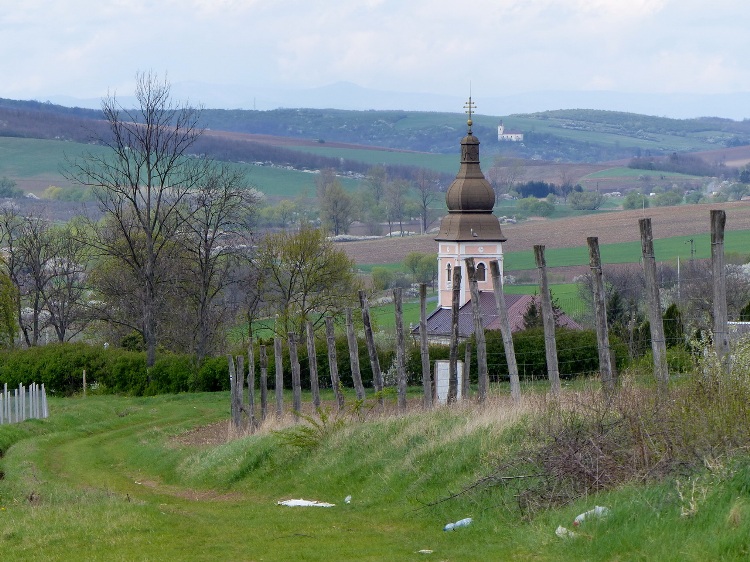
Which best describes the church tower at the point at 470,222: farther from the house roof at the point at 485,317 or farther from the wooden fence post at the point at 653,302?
the wooden fence post at the point at 653,302

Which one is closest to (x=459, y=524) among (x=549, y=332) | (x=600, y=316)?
(x=600, y=316)

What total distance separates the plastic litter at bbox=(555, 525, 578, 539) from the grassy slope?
0.25 ft

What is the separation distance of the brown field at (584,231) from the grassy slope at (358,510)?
90.2 meters

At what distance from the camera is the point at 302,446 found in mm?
19609

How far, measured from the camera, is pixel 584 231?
124688mm

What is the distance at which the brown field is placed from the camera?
112188 mm

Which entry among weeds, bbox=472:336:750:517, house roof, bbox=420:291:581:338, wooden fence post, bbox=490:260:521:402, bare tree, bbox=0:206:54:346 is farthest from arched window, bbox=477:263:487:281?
weeds, bbox=472:336:750:517

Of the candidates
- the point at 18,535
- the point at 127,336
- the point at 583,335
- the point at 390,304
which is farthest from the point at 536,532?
the point at 390,304

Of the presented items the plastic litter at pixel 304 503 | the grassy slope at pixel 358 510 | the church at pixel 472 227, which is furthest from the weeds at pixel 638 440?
the church at pixel 472 227

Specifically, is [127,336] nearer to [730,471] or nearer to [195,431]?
[195,431]

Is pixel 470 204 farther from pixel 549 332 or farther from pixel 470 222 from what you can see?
pixel 549 332

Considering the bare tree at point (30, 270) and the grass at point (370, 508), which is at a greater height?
the grass at point (370, 508)

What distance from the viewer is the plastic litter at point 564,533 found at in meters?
10.8

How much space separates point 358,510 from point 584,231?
368 feet
